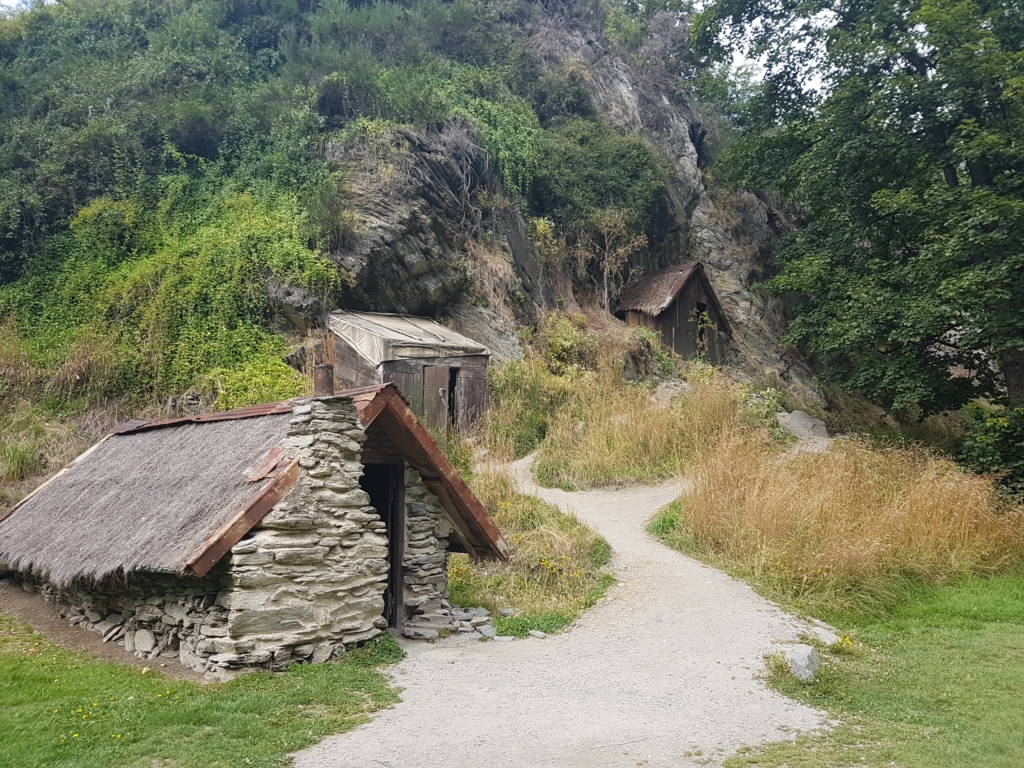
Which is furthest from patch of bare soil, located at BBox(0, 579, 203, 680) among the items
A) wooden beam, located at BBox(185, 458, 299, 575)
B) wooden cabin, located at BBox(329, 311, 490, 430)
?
wooden cabin, located at BBox(329, 311, 490, 430)

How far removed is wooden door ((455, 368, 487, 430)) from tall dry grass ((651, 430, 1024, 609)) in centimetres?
608

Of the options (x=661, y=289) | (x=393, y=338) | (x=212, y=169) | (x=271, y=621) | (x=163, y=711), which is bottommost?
(x=163, y=711)

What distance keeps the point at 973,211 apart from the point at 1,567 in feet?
55.4

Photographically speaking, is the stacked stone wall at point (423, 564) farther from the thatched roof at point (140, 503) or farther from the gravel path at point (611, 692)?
the thatched roof at point (140, 503)

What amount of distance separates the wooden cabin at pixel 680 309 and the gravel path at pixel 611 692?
45.1 ft

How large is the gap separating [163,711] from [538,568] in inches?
223

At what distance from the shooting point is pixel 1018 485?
486 inches

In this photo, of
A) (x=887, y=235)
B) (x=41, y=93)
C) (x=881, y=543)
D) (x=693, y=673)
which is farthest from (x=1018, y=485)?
(x=41, y=93)

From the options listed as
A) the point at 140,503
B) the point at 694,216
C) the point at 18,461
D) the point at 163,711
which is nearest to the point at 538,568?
the point at 140,503

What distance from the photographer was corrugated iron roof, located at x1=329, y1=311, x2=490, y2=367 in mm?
15531

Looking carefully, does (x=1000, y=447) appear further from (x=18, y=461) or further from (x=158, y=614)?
(x=18, y=461)

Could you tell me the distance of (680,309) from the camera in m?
23.5

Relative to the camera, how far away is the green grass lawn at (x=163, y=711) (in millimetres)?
4812

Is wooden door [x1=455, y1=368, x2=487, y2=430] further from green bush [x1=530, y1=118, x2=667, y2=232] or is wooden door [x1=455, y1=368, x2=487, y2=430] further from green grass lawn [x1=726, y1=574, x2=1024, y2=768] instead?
green grass lawn [x1=726, y1=574, x2=1024, y2=768]
